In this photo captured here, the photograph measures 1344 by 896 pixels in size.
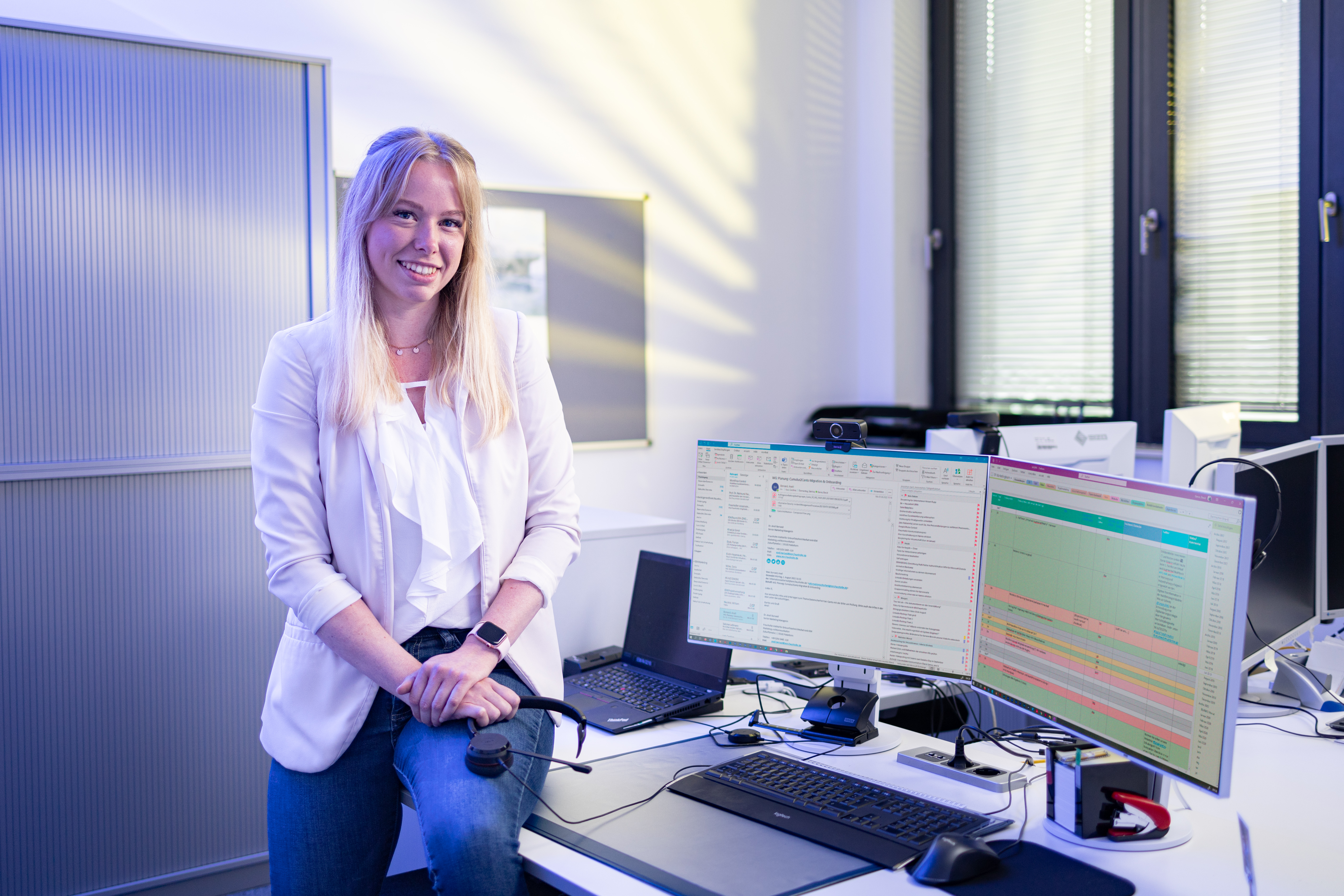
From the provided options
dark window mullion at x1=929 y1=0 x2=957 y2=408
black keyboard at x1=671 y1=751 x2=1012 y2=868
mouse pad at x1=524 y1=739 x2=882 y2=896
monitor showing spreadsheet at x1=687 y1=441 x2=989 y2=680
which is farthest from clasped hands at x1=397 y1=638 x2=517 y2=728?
dark window mullion at x1=929 y1=0 x2=957 y2=408

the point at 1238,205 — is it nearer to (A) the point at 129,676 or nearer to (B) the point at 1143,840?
(B) the point at 1143,840

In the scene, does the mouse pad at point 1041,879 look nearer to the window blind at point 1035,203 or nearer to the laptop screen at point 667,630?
the laptop screen at point 667,630

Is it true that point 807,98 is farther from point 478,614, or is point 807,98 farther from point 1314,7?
point 478,614

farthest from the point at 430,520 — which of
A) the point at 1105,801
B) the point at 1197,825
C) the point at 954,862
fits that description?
the point at 1197,825

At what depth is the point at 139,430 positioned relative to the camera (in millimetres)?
2305

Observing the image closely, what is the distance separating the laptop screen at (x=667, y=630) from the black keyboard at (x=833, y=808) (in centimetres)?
30

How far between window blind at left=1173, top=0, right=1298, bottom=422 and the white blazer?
112 inches

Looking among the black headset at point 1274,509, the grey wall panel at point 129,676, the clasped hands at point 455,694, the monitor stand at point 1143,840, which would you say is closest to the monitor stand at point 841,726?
the monitor stand at point 1143,840

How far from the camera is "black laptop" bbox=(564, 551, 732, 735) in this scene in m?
1.68

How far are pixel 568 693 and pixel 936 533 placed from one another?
72cm

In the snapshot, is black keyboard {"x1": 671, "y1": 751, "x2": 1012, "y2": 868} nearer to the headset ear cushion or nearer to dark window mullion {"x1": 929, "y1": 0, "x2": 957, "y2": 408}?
the headset ear cushion

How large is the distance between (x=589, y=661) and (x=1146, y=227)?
279 centimetres

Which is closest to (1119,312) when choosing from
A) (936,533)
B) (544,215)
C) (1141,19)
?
(1141,19)

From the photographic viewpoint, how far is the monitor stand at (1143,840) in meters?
1.17
